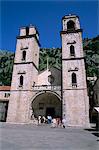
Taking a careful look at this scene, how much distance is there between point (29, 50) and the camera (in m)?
29.1

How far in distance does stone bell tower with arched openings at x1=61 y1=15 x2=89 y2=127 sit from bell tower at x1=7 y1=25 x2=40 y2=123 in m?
5.27

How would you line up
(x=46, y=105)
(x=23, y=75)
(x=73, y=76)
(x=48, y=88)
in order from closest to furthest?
(x=73, y=76) → (x=48, y=88) → (x=23, y=75) → (x=46, y=105)

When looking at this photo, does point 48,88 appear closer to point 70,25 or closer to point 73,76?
point 73,76

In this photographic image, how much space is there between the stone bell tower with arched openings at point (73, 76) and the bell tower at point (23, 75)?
17.3 ft

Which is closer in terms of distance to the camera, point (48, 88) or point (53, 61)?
point (48, 88)

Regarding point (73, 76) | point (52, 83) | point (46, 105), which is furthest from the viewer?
point (52, 83)

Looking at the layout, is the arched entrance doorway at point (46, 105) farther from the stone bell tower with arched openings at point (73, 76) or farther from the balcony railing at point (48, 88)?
the stone bell tower with arched openings at point (73, 76)

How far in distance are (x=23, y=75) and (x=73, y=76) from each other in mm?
7911

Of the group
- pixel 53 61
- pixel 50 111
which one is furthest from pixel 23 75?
pixel 53 61

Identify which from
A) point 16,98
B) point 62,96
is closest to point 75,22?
point 62,96

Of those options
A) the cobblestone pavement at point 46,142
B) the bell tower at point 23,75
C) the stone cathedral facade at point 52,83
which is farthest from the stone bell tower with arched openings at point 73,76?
the cobblestone pavement at point 46,142

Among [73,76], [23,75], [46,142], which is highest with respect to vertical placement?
[23,75]

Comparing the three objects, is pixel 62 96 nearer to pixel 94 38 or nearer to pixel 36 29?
pixel 36 29

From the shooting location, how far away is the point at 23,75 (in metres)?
27.4
